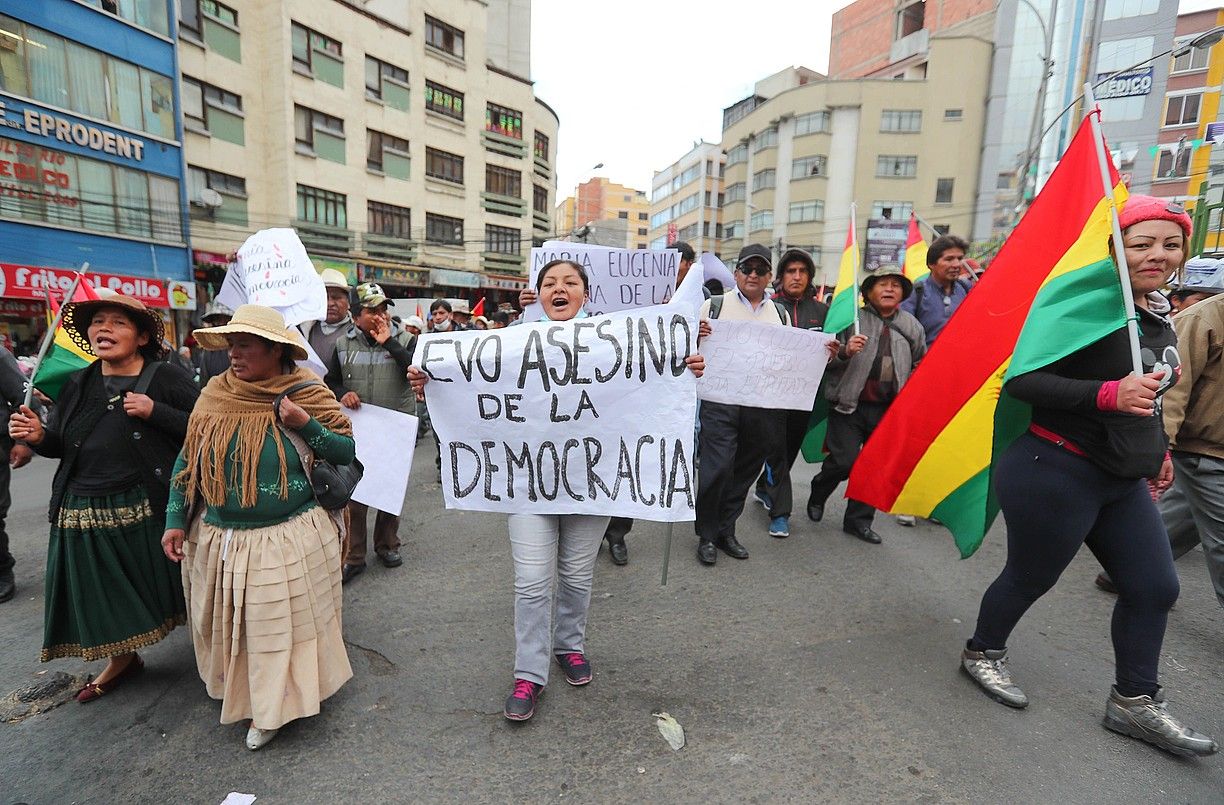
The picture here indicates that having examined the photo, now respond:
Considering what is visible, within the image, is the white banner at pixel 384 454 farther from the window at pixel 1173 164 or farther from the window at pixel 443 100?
the window at pixel 1173 164

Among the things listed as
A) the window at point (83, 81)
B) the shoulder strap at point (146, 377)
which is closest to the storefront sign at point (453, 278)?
the window at point (83, 81)

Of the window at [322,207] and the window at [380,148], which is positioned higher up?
the window at [380,148]

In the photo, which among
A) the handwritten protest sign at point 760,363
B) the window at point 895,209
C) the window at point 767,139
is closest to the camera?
the handwritten protest sign at point 760,363

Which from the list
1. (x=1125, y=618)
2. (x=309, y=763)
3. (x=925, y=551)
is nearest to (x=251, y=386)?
(x=309, y=763)

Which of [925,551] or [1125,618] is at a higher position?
[1125,618]

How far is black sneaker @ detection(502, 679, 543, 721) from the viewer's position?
261 cm

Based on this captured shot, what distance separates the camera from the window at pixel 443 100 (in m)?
28.6

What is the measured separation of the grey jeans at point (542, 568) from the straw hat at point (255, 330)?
1.14 metres

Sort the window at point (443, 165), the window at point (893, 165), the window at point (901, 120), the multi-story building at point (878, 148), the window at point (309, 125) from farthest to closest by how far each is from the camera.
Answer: the window at point (893, 165), the window at point (901, 120), the multi-story building at point (878, 148), the window at point (443, 165), the window at point (309, 125)

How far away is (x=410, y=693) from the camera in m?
2.87

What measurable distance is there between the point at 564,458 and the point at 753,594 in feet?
6.11

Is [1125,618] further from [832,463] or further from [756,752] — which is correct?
[832,463]

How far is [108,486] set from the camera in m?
2.72

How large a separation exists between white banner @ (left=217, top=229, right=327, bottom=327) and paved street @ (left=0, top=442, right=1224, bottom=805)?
2.14 m
